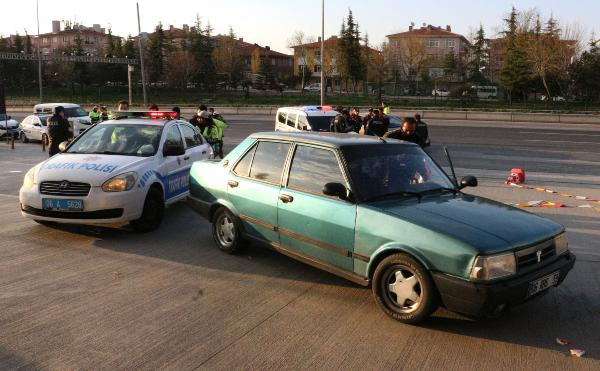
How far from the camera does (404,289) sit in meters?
4.38

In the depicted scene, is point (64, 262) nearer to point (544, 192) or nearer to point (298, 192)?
point (298, 192)

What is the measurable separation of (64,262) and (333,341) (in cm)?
340

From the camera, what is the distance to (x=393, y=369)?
373 centimetres

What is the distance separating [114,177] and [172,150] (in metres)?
1.32

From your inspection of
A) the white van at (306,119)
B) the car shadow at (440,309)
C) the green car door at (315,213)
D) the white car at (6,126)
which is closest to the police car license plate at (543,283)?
the car shadow at (440,309)

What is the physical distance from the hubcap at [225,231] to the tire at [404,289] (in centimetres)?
225

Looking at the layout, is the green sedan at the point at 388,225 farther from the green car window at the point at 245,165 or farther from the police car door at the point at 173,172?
the police car door at the point at 173,172

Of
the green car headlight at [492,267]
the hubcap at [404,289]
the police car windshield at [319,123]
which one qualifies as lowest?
the hubcap at [404,289]

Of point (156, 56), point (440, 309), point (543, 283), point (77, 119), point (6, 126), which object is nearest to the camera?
point (543, 283)

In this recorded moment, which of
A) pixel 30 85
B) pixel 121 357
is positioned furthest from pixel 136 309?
pixel 30 85

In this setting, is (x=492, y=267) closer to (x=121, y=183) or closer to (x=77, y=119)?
(x=121, y=183)

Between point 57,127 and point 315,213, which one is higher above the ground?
point 57,127

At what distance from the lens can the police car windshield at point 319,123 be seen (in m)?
16.5

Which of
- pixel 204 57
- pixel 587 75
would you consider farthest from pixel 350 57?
pixel 587 75
